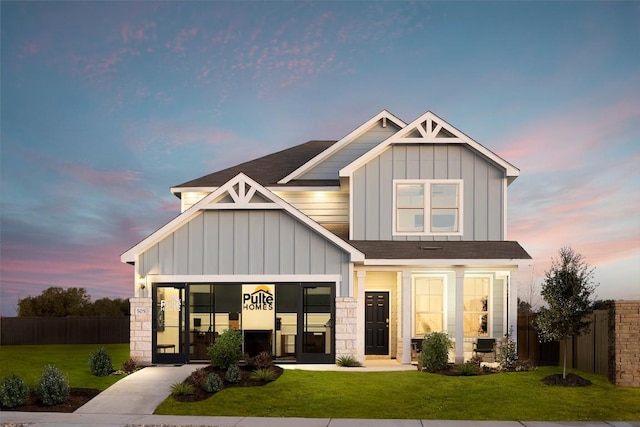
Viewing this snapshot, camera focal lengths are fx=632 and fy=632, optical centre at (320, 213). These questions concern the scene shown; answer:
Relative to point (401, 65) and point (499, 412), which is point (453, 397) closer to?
point (499, 412)

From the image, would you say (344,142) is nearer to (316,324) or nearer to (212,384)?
(316,324)

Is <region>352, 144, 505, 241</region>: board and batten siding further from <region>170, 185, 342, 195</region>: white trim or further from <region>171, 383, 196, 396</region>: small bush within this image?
<region>171, 383, 196, 396</region>: small bush

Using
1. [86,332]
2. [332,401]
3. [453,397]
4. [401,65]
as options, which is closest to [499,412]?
[453,397]

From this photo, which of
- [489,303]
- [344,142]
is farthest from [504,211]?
[344,142]

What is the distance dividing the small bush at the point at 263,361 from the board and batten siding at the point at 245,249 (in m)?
2.82

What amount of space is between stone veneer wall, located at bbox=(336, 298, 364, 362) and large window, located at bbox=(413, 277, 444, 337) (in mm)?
3351

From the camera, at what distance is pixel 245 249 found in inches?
794

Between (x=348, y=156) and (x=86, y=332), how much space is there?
17992 millimetres

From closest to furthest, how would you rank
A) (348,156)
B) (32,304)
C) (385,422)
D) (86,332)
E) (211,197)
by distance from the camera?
(385,422) < (211,197) < (348,156) < (86,332) < (32,304)

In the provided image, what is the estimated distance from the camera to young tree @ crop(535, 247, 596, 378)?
17.1 metres

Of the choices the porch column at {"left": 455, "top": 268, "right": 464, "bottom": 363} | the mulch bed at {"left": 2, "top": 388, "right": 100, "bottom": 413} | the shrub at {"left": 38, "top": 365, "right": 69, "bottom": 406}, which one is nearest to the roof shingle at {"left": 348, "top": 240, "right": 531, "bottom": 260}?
the porch column at {"left": 455, "top": 268, "right": 464, "bottom": 363}

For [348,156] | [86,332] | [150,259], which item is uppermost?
[348,156]

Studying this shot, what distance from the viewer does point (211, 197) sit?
19.9m

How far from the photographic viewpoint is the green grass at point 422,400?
14262 millimetres
